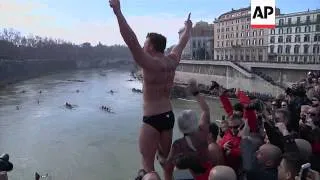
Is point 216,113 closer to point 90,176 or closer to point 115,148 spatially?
point 115,148

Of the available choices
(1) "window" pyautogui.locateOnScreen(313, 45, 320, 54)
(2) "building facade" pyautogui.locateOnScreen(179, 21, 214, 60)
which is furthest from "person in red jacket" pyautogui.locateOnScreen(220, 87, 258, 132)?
(2) "building facade" pyautogui.locateOnScreen(179, 21, 214, 60)

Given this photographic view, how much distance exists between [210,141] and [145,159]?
1.87 ft

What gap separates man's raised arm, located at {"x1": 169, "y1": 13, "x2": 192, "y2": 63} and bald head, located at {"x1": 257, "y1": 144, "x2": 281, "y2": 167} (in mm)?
839

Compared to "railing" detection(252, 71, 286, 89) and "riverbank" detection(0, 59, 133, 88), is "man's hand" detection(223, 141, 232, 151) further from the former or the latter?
"riverbank" detection(0, 59, 133, 88)

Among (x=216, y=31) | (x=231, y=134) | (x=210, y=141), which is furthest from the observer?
(x=216, y=31)

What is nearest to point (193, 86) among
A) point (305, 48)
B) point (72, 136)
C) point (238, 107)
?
point (238, 107)

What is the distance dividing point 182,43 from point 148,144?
0.85m

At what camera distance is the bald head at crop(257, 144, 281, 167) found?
2.47m

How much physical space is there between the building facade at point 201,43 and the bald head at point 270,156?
67.2m

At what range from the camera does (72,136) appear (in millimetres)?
23875

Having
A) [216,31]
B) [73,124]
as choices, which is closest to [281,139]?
[73,124]

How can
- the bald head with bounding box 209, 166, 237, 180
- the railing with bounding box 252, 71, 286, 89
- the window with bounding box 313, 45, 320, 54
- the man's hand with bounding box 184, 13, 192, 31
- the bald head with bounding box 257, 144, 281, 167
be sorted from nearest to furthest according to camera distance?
the bald head with bounding box 209, 166, 237, 180 → the bald head with bounding box 257, 144, 281, 167 → the man's hand with bounding box 184, 13, 192, 31 → the railing with bounding box 252, 71, 286, 89 → the window with bounding box 313, 45, 320, 54

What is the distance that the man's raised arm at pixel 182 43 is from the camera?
113 inches

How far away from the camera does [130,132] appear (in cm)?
2419
